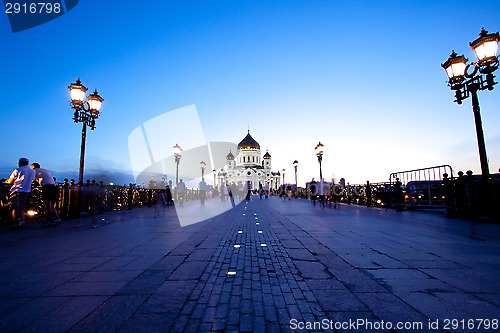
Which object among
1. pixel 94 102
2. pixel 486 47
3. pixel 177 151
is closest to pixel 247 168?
pixel 177 151

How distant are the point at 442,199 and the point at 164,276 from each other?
12915 millimetres

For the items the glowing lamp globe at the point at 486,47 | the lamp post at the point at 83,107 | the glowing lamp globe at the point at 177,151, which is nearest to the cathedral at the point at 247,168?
the glowing lamp globe at the point at 177,151

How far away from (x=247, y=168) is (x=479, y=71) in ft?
Answer: 300

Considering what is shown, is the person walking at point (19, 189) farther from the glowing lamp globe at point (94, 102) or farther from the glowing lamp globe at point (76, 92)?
the glowing lamp globe at point (94, 102)

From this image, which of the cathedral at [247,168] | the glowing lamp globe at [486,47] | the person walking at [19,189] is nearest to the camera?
the glowing lamp globe at [486,47]

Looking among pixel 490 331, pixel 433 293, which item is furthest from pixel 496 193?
pixel 490 331

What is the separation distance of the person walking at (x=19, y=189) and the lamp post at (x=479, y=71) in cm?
1401

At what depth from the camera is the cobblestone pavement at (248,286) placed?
1975 mm

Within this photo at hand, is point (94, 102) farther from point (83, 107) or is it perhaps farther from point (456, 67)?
point (456, 67)

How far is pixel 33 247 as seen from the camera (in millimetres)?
4770

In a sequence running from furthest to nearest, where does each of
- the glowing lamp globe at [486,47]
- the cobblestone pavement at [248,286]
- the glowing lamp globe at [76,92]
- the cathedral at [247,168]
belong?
the cathedral at [247,168] < the glowing lamp globe at [76,92] < the glowing lamp globe at [486,47] < the cobblestone pavement at [248,286]

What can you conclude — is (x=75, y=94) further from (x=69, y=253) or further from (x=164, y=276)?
(x=164, y=276)

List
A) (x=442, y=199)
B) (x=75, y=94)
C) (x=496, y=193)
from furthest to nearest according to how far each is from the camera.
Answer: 1. (x=442, y=199)
2. (x=75, y=94)
3. (x=496, y=193)

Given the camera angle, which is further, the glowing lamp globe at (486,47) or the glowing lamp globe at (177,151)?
the glowing lamp globe at (177,151)
